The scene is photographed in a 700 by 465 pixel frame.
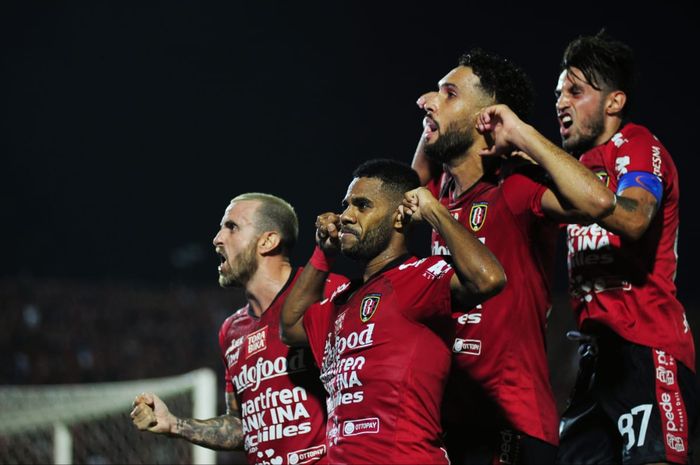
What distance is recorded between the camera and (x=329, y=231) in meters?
3.20

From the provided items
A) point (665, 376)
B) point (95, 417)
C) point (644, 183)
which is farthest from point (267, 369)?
point (95, 417)

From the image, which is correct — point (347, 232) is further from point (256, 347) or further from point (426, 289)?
point (256, 347)

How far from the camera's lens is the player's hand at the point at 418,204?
2.79 meters

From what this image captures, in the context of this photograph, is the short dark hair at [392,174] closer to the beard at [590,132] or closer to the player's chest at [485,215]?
the player's chest at [485,215]

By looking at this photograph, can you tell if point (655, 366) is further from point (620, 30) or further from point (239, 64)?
point (239, 64)

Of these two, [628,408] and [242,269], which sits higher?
[242,269]

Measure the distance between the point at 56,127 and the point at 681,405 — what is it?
19229mm

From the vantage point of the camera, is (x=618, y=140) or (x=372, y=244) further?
(x=618, y=140)

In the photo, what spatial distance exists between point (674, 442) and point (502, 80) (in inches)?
55.4

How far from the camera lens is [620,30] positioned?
1209 centimetres

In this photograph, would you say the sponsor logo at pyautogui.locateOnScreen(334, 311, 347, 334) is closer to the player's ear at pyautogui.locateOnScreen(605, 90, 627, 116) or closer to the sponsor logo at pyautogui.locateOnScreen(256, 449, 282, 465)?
the sponsor logo at pyautogui.locateOnScreen(256, 449, 282, 465)

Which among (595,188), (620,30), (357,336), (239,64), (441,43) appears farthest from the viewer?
(239,64)

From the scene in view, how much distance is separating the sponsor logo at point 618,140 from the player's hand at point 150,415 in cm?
213

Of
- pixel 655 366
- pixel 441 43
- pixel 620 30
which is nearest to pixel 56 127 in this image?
pixel 441 43
